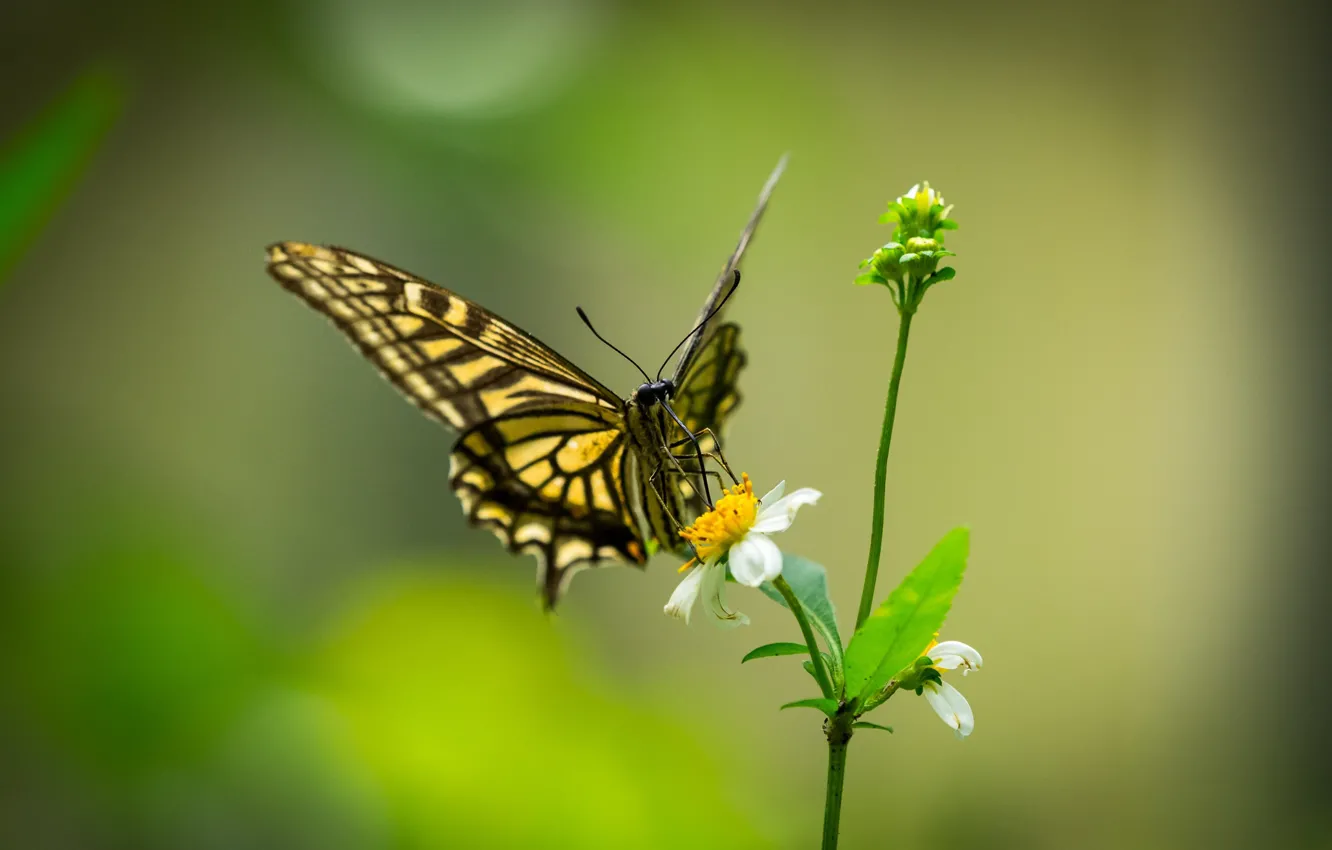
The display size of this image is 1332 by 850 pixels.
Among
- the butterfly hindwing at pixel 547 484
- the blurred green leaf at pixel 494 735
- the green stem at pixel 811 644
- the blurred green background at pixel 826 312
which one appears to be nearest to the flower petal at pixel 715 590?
the green stem at pixel 811 644

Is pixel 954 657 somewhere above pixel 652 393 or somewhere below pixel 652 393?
below

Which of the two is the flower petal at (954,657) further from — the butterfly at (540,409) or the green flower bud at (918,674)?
the butterfly at (540,409)

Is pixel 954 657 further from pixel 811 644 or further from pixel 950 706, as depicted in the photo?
pixel 811 644

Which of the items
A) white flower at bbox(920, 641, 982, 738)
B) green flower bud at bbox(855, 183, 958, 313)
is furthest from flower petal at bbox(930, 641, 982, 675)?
green flower bud at bbox(855, 183, 958, 313)

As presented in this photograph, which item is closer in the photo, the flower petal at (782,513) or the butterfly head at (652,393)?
the flower petal at (782,513)

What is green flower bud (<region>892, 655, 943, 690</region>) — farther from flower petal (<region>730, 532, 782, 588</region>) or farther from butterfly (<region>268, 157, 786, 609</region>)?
butterfly (<region>268, 157, 786, 609</region>)

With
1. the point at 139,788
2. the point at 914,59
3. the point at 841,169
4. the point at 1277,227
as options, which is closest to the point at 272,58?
the point at 841,169

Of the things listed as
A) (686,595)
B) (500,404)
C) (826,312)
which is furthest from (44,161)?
(826,312)
